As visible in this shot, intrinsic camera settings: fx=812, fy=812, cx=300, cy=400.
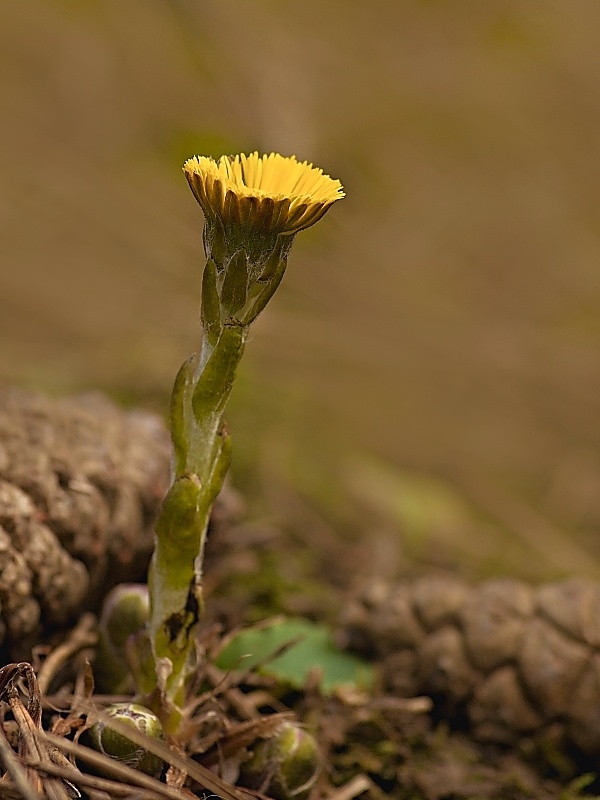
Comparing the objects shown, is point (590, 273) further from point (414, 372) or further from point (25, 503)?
point (25, 503)

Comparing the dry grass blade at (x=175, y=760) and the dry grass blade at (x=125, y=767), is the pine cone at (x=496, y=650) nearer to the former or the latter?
the dry grass blade at (x=175, y=760)

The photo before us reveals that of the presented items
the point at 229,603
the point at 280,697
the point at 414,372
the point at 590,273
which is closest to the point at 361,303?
the point at 414,372

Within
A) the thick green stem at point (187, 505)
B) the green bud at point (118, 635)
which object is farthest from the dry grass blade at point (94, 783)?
the green bud at point (118, 635)

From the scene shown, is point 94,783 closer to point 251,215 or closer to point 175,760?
point 175,760

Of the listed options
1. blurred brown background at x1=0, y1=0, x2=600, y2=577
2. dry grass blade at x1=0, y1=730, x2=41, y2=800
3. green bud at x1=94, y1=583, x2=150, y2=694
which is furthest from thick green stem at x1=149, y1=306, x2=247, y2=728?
blurred brown background at x1=0, y1=0, x2=600, y2=577

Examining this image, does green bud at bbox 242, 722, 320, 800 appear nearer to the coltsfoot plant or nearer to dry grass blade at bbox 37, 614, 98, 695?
the coltsfoot plant

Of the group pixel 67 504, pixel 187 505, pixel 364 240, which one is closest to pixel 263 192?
pixel 187 505
